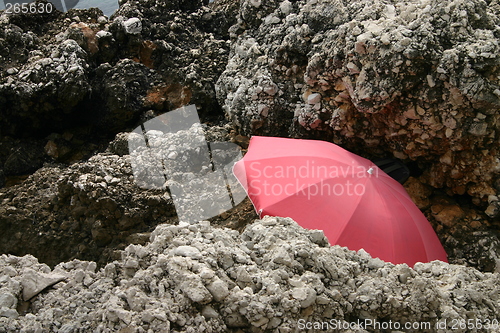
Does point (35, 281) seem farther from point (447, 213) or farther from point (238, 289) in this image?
point (447, 213)

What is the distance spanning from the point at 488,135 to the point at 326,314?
6.58ft

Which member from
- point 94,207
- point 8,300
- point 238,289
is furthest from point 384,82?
point 8,300

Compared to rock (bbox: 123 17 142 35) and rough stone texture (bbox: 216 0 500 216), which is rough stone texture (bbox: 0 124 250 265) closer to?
rough stone texture (bbox: 216 0 500 216)

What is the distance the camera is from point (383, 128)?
3283 mm

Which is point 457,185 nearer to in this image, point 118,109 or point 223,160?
point 223,160

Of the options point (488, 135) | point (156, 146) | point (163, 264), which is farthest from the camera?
point (156, 146)

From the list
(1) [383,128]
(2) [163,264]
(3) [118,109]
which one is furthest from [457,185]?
(3) [118,109]

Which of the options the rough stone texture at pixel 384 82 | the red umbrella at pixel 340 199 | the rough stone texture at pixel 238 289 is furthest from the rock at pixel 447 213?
the rough stone texture at pixel 238 289

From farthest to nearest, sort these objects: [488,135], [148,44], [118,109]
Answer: [148,44] < [118,109] < [488,135]

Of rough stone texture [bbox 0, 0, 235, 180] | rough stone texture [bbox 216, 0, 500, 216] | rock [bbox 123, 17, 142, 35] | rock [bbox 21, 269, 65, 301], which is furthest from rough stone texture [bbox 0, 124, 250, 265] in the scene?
rock [bbox 123, 17, 142, 35]

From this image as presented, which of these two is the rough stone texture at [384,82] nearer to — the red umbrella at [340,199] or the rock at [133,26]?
the red umbrella at [340,199]

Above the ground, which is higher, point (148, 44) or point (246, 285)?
point (148, 44)

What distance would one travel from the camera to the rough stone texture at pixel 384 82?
2.83m

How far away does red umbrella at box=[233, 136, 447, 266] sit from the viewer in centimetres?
278
